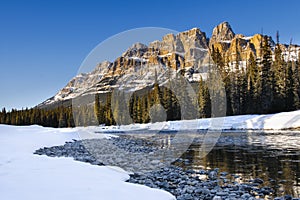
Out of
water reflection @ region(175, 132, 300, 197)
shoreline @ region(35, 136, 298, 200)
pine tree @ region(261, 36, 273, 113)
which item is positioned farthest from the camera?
pine tree @ region(261, 36, 273, 113)

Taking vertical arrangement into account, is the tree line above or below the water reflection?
above

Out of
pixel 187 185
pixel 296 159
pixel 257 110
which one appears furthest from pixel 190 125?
pixel 187 185

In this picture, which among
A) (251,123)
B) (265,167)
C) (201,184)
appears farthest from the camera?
(251,123)

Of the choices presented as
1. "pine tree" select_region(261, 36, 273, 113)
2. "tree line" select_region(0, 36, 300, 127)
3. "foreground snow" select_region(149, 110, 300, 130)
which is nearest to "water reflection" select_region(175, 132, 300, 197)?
"foreground snow" select_region(149, 110, 300, 130)

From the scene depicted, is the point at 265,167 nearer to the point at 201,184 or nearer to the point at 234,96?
the point at 201,184

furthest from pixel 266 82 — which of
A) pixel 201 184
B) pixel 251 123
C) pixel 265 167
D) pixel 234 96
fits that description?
pixel 201 184

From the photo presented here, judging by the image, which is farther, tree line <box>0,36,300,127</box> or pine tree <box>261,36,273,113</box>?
pine tree <box>261,36,273,113</box>

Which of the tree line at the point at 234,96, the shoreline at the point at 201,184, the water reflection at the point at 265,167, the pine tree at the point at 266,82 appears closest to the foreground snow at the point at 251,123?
the pine tree at the point at 266,82

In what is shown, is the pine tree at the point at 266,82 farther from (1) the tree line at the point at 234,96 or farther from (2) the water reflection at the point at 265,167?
(2) the water reflection at the point at 265,167

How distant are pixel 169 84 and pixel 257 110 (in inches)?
981

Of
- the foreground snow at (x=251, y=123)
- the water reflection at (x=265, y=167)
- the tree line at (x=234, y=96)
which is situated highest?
Result: the tree line at (x=234, y=96)

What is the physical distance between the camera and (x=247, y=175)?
356 inches

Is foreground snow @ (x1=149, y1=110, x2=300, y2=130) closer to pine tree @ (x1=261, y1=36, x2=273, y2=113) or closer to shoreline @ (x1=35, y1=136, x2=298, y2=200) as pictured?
pine tree @ (x1=261, y1=36, x2=273, y2=113)

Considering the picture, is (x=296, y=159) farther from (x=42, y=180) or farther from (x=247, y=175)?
(x=42, y=180)
